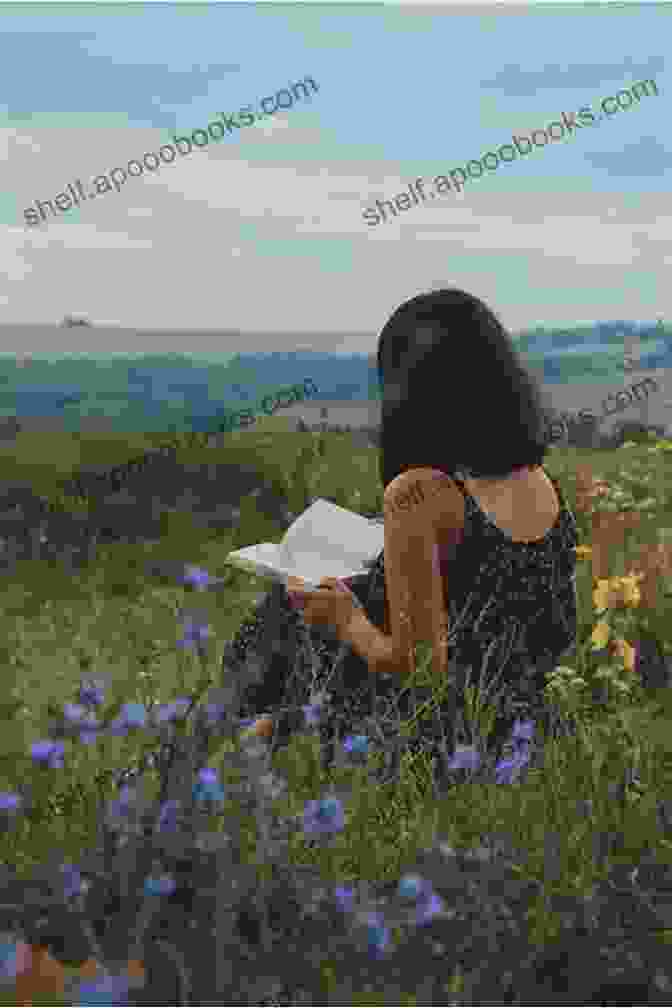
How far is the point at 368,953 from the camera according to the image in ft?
8.11

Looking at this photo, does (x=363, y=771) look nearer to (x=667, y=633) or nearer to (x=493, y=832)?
(x=493, y=832)

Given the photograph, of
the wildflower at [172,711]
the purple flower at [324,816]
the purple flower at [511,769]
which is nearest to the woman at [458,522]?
the purple flower at [511,769]

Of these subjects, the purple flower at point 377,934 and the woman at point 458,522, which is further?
the woman at point 458,522

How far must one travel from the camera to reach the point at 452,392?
13.0 ft

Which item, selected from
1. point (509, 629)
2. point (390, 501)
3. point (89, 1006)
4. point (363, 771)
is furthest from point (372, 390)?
point (89, 1006)

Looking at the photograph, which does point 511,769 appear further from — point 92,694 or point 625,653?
point 625,653

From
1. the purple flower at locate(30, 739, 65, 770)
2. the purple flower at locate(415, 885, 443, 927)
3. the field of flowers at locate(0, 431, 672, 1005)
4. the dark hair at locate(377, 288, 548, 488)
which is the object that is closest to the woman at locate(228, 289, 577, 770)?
the dark hair at locate(377, 288, 548, 488)

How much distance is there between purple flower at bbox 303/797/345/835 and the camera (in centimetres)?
260

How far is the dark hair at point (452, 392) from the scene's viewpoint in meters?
3.95

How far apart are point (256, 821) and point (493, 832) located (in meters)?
0.55

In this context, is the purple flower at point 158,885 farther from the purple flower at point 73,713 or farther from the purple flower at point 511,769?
the purple flower at point 511,769

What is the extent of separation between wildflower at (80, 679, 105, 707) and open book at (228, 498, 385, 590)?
103 centimetres

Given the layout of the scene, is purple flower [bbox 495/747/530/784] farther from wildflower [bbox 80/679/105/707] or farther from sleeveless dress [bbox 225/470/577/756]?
wildflower [bbox 80/679/105/707]

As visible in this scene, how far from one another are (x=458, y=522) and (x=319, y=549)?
1.37 feet
